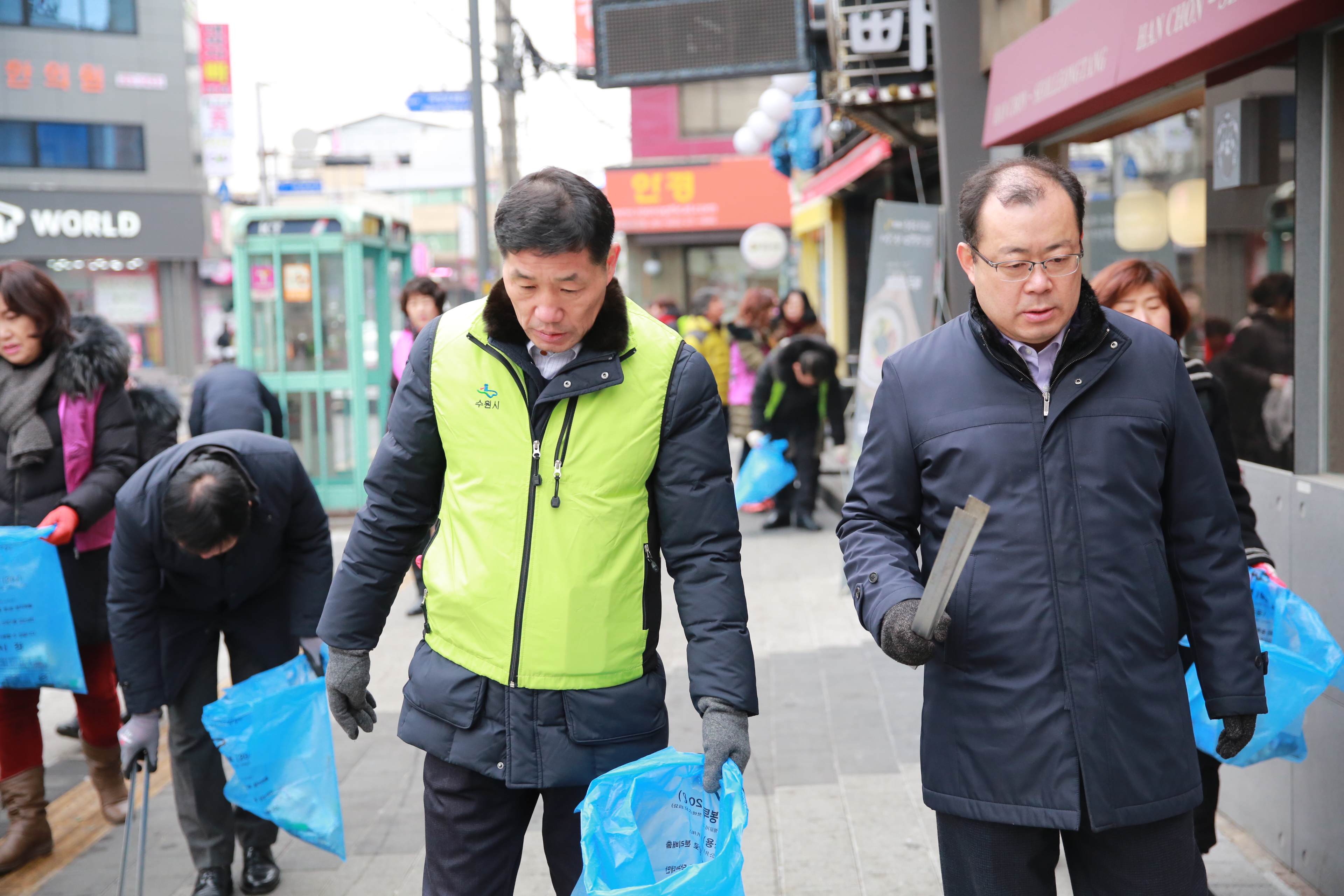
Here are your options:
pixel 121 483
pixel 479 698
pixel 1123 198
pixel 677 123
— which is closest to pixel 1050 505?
pixel 479 698

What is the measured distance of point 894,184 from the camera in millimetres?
15289

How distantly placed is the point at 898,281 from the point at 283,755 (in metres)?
5.39

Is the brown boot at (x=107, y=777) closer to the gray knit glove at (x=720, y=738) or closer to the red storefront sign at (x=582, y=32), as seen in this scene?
the gray knit glove at (x=720, y=738)

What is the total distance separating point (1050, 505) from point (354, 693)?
1456mm

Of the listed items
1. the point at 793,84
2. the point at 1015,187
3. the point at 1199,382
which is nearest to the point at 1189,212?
the point at 1199,382

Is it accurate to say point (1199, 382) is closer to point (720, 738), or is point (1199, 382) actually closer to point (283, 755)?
point (720, 738)

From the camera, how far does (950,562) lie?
207 centimetres

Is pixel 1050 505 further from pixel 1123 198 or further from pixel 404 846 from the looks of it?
pixel 1123 198

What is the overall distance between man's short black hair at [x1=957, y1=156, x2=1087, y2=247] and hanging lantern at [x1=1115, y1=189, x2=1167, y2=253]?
11.7 ft

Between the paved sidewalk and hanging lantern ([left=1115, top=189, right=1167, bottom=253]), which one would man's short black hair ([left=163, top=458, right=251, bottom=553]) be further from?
hanging lantern ([left=1115, top=189, right=1167, bottom=253])

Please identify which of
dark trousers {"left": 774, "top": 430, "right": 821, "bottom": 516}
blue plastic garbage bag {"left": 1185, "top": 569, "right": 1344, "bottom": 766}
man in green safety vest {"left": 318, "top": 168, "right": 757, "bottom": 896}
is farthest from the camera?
dark trousers {"left": 774, "top": 430, "right": 821, "bottom": 516}

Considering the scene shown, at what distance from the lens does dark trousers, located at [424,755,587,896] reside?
253 cm

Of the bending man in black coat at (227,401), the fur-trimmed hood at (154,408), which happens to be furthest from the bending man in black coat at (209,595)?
the bending man in black coat at (227,401)

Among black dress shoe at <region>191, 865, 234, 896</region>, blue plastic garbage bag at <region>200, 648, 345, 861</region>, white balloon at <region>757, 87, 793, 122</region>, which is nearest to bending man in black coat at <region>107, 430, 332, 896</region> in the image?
black dress shoe at <region>191, 865, 234, 896</region>
